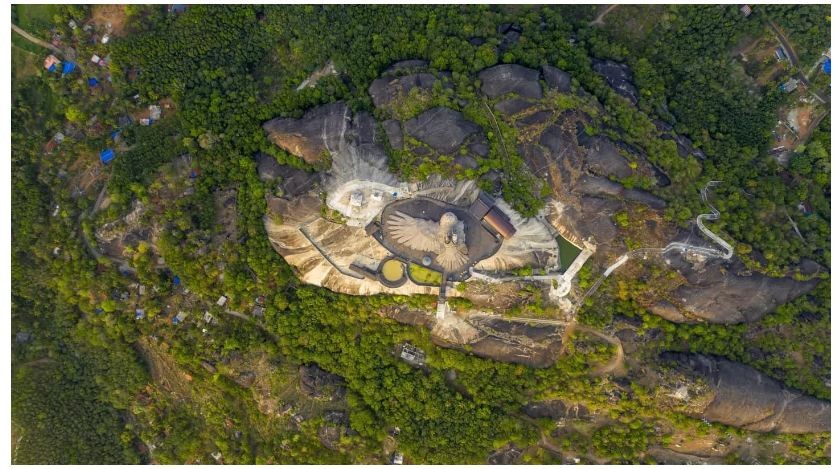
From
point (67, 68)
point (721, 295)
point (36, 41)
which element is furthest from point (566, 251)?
point (36, 41)

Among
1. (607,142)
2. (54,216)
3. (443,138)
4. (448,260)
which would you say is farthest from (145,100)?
(607,142)

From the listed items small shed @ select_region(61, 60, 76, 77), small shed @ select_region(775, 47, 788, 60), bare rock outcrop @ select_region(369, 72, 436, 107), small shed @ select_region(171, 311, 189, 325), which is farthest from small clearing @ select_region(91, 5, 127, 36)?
small shed @ select_region(775, 47, 788, 60)

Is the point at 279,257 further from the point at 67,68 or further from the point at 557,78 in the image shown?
the point at 557,78

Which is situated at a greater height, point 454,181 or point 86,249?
point 454,181

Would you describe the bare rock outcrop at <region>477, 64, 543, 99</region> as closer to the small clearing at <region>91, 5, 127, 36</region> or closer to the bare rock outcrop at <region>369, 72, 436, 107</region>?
the bare rock outcrop at <region>369, 72, 436, 107</region>

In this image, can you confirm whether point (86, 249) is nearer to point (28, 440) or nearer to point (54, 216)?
point (54, 216)
